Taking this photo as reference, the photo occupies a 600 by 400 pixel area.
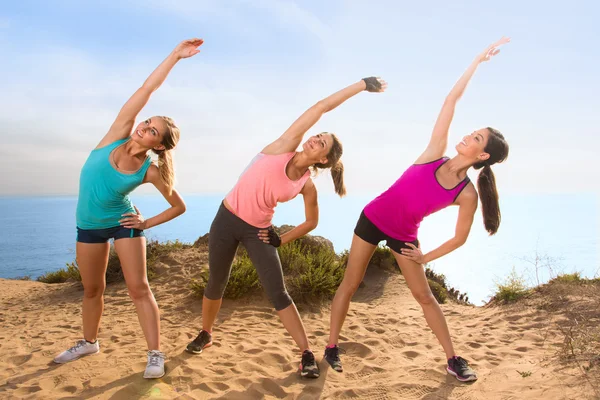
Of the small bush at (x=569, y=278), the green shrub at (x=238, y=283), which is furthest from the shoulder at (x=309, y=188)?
the small bush at (x=569, y=278)

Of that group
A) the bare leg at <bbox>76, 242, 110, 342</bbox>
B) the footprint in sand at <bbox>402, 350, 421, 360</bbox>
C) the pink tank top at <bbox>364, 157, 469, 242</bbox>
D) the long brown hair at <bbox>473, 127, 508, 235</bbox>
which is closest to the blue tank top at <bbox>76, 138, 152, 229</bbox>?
the bare leg at <bbox>76, 242, 110, 342</bbox>

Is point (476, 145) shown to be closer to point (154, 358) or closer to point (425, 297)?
point (425, 297)

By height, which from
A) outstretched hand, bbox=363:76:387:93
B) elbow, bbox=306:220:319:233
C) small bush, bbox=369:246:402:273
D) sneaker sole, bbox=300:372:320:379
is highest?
outstretched hand, bbox=363:76:387:93

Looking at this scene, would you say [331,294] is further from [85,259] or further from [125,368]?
[85,259]

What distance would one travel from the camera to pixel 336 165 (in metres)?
3.82

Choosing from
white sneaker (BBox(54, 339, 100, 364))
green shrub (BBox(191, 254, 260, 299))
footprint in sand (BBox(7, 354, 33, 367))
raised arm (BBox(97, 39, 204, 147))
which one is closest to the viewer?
raised arm (BBox(97, 39, 204, 147))

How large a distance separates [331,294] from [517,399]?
12.0 feet

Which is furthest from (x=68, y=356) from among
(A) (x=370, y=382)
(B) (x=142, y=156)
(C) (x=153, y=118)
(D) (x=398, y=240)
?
(D) (x=398, y=240)

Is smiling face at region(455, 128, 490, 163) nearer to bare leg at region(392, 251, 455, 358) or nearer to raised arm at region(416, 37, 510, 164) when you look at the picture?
raised arm at region(416, 37, 510, 164)

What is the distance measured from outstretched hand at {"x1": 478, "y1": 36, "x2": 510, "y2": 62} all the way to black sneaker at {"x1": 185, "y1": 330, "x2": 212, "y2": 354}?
3665 millimetres

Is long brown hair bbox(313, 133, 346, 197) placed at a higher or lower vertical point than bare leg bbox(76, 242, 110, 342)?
higher

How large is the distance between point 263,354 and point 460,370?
188 centimetres

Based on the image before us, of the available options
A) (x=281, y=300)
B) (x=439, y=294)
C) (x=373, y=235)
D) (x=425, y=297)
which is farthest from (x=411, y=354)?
(x=439, y=294)

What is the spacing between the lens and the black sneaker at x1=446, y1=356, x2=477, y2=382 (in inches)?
155
